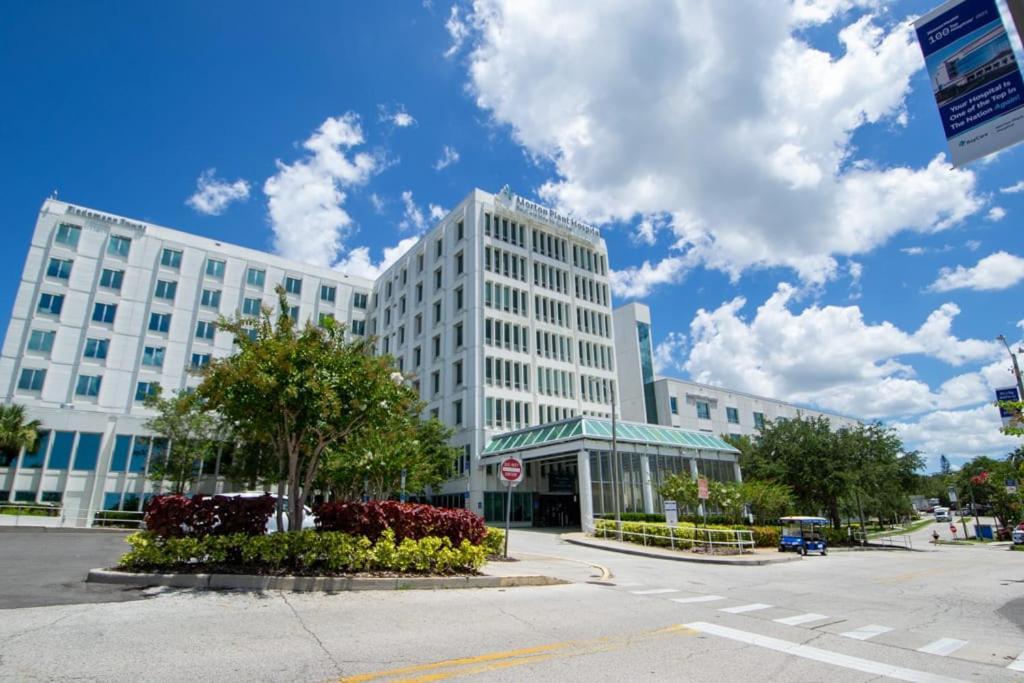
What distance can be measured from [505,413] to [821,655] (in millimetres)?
38516

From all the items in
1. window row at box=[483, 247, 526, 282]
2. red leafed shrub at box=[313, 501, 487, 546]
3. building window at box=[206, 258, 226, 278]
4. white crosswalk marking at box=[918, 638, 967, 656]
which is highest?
building window at box=[206, 258, 226, 278]

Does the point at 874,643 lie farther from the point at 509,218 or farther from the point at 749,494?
the point at 509,218

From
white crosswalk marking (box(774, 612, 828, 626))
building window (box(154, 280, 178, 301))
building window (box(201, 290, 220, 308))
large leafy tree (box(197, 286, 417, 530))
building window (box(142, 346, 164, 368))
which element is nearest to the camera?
white crosswalk marking (box(774, 612, 828, 626))

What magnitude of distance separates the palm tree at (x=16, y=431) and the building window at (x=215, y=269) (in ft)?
71.0

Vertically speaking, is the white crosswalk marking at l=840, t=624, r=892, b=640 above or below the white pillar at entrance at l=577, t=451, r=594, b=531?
below

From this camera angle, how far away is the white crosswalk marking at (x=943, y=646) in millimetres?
7479

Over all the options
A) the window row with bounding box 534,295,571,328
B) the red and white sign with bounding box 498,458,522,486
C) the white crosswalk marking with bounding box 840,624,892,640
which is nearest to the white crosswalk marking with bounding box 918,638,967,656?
the white crosswalk marking with bounding box 840,624,892,640

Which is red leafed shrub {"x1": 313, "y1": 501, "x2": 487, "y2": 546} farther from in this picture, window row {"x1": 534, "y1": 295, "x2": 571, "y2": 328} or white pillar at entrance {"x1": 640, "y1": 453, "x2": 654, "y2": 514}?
window row {"x1": 534, "y1": 295, "x2": 571, "y2": 328}

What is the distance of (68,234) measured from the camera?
4756 cm

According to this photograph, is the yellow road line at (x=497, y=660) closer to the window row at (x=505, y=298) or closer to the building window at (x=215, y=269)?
the window row at (x=505, y=298)

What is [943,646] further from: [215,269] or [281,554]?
[215,269]

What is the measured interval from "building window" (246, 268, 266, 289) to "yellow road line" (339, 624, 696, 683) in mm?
56385

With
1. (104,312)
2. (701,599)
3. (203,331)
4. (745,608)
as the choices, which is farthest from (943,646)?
(104,312)

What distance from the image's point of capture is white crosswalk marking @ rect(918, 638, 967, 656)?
24.5 ft
